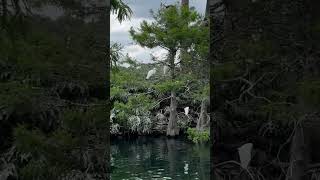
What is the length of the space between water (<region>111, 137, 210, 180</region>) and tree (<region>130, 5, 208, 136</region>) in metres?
0.60

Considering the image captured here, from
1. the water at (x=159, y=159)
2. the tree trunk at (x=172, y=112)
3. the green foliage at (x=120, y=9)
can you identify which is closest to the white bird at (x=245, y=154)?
the green foliage at (x=120, y=9)

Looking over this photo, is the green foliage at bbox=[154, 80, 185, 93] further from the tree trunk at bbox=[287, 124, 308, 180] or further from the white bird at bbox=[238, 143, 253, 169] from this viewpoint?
the tree trunk at bbox=[287, 124, 308, 180]

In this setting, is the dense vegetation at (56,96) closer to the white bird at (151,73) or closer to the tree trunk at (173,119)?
the tree trunk at (173,119)

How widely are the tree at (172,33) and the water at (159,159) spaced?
60 centimetres

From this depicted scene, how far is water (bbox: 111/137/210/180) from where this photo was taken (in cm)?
699

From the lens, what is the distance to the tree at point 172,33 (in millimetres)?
A: 8727

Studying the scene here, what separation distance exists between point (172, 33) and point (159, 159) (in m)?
2.28

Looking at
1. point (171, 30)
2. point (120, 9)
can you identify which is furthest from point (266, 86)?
point (171, 30)

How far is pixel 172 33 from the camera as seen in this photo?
8.85m

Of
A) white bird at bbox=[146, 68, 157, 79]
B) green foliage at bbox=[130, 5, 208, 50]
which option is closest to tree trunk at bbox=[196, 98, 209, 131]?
green foliage at bbox=[130, 5, 208, 50]

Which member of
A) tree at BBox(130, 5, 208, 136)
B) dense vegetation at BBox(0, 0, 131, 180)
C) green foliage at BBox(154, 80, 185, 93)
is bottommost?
dense vegetation at BBox(0, 0, 131, 180)

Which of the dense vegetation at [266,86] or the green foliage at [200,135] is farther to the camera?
the green foliage at [200,135]

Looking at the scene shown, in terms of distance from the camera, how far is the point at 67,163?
286 centimetres

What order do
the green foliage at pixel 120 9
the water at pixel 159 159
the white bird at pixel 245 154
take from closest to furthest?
1. the white bird at pixel 245 154
2. the green foliage at pixel 120 9
3. the water at pixel 159 159
